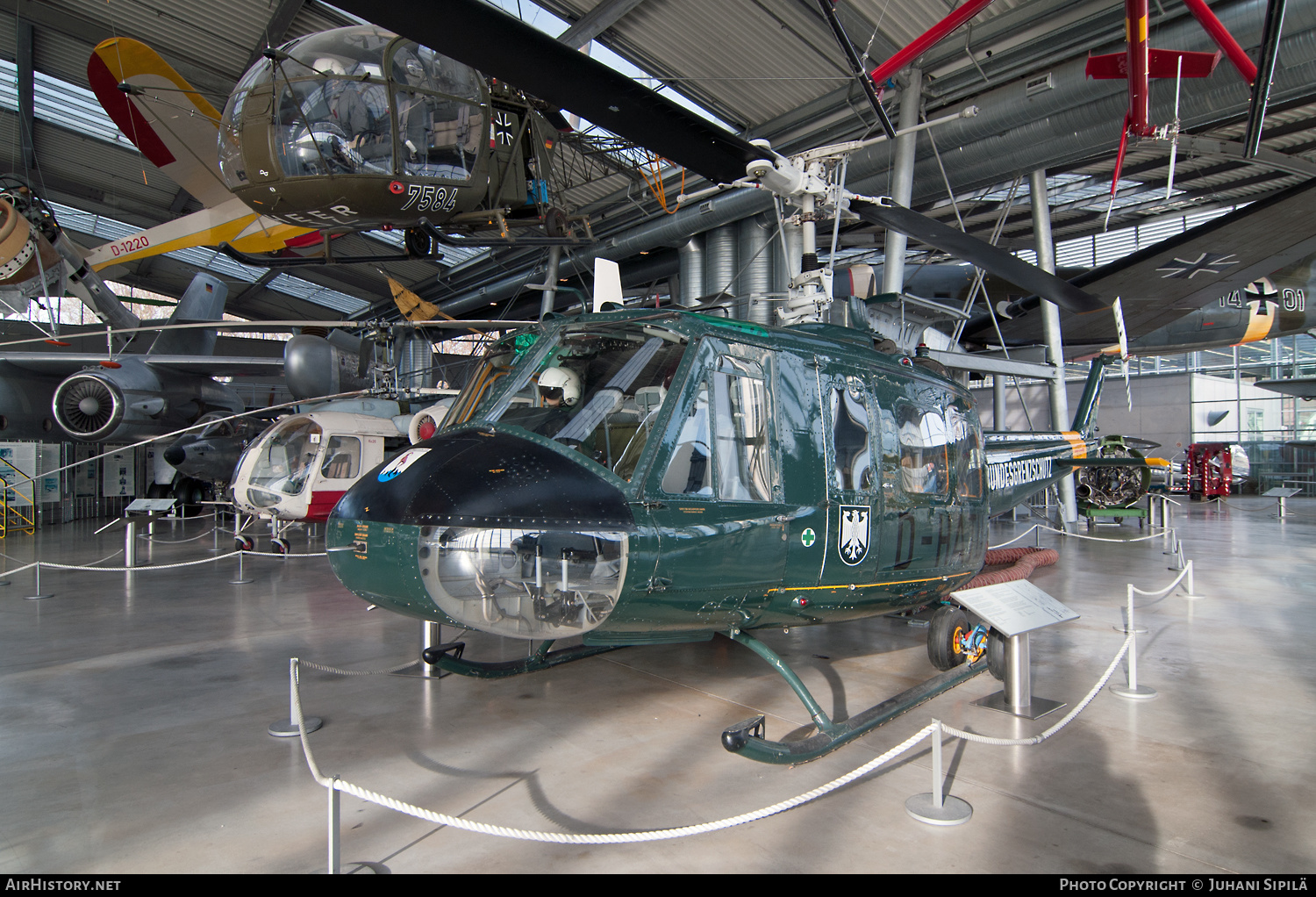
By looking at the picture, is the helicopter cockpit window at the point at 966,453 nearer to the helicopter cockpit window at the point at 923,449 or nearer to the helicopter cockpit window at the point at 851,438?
the helicopter cockpit window at the point at 923,449

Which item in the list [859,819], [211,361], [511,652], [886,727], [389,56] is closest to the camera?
[859,819]

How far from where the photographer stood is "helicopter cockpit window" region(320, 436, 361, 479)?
1259 centimetres

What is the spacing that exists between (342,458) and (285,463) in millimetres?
910

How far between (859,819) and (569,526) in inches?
76.9

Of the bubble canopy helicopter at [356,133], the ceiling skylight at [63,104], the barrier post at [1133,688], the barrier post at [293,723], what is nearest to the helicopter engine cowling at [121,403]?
the ceiling skylight at [63,104]

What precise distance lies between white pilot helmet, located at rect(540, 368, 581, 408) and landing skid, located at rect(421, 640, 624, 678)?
1.84 m

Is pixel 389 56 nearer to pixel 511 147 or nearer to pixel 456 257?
pixel 511 147

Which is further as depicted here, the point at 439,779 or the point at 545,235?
the point at 545,235

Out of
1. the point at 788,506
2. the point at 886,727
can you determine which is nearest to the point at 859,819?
the point at 886,727

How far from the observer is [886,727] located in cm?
467

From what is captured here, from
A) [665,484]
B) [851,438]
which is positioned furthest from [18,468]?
[851,438]

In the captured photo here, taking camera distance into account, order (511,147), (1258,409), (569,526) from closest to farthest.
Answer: (569,526)
(511,147)
(1258,409)

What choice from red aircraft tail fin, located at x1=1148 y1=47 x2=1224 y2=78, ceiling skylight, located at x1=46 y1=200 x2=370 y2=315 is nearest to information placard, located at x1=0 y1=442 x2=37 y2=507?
ceiling skylight, located at x1=46 y1=200 x2=370 y2=315

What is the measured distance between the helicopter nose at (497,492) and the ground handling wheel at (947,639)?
3.10 meters
